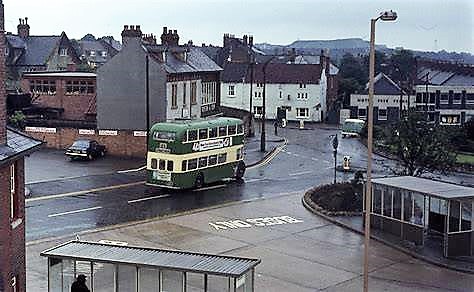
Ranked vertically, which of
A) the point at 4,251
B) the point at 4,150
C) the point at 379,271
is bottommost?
the point at 379,271

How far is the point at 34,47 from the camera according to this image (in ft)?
290

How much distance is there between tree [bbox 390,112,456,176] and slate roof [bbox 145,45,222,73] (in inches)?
825

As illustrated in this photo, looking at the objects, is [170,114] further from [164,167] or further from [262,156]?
[164,167]

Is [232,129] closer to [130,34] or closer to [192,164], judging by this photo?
[192,164]

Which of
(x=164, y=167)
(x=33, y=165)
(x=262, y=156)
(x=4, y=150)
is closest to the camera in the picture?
(x=4, y=150)

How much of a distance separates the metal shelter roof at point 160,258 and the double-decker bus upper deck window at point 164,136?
17.0 m

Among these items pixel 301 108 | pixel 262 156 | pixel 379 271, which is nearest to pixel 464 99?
pixel 301 108

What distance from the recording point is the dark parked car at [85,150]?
47.2 meters

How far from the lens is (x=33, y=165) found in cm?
4478

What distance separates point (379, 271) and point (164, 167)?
14972 millimetres

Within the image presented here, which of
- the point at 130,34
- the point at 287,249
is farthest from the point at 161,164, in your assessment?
the point at 130,34

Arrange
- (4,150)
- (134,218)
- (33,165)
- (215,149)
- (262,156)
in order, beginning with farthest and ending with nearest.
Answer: (262,156) < (33,165) < (215,149) < (134,218) < (4,150)

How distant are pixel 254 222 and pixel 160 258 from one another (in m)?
13.5

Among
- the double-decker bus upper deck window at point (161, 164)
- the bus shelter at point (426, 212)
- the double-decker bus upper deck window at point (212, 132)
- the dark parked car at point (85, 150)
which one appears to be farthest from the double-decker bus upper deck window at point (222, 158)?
the bus shelter at point (426, 212)
